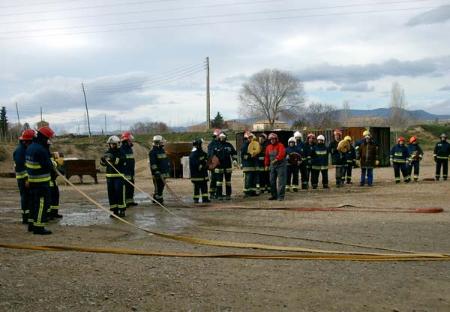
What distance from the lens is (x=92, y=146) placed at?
4144cm

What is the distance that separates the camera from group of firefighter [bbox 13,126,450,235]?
9758 millimetres

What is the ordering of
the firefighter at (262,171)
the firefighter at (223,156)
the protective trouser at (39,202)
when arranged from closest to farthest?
1. the protective trouser at (39,202)
2. the firefighter at (223,156)
3. the firefighter at (262,171)

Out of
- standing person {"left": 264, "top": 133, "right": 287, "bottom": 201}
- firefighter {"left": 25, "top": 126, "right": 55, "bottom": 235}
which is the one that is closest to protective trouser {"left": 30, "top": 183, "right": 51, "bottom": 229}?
firefighter {"left": 25, "top": 126, "right": 55, "bottom": 235}

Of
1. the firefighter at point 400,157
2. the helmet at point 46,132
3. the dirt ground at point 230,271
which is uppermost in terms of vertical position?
the helmet at point 46,132

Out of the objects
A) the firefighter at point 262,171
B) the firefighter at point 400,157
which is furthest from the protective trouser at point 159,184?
the firefighter at point 400,157

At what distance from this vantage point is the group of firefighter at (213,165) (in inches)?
384

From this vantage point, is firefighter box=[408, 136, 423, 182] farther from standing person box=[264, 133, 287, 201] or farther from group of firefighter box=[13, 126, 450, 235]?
standing person box=[264, 133, 287, 201]

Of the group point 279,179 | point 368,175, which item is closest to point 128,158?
point 279,179

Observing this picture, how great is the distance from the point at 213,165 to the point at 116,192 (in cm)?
382

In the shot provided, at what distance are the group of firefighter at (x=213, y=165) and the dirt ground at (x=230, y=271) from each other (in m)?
0.80

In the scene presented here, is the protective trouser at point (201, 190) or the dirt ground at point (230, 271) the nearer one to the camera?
the dirt ground at point (230, 271)

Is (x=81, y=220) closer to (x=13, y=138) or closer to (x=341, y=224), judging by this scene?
(x=341, y=224)

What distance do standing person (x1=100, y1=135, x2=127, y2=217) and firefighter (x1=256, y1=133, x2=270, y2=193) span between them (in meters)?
5.20

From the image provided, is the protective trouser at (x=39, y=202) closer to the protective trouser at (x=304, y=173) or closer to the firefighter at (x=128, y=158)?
the firefighter at (x=128, y=158)
